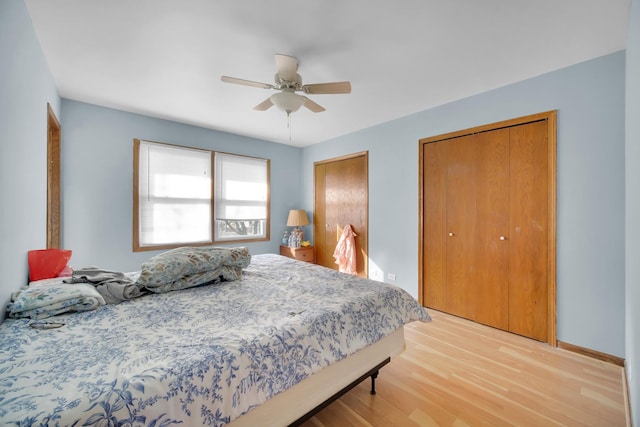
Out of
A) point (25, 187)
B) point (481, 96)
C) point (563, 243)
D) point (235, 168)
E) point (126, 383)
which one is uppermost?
point (481, 96)

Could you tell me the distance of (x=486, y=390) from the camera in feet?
5.85

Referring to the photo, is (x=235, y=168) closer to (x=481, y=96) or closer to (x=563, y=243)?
(x=481, y=96)

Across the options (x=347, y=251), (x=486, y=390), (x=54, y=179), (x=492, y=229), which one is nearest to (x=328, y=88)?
(x=492, y=229)

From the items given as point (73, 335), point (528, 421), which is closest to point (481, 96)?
point (528, 421)

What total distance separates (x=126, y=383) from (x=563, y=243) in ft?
10.2

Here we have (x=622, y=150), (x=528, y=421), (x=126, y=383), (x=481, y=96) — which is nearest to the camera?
(x=126, y=383)

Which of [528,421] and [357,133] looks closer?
[528,421]

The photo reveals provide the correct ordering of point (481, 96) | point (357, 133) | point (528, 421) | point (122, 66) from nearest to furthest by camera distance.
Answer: point (528, 421)
point (122, 66)
point (481, 96)
point (357, 133)

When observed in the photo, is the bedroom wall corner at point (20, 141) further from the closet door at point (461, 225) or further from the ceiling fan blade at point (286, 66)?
the closet door at point (461, 225)

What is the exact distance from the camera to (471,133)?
2826 mm

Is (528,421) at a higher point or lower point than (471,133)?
lower

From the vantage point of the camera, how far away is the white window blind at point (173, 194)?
338cm

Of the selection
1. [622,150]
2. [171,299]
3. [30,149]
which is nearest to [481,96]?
[622,150]

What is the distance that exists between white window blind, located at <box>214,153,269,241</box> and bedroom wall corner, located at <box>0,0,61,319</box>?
199 cm
